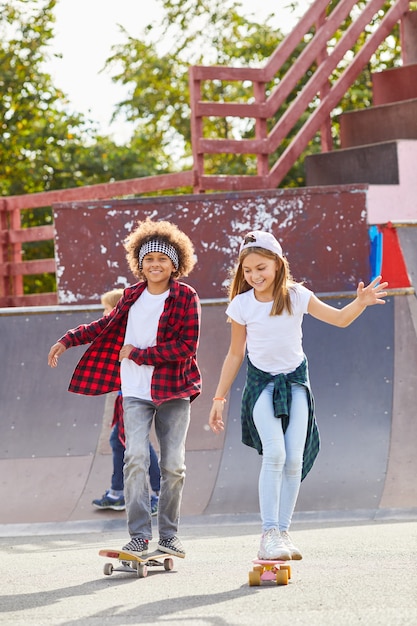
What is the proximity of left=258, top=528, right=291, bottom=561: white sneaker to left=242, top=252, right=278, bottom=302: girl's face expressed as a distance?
3.48 feet

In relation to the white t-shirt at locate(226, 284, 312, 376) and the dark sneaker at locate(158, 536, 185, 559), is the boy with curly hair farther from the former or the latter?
the white t-shirt at locate(226, 284, 312, 376)

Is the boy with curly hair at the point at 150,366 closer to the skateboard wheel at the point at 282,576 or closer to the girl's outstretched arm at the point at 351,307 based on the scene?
the girl's outstretched arm at the point at 351,307

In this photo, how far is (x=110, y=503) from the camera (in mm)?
7488

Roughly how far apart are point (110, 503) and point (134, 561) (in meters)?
2.22

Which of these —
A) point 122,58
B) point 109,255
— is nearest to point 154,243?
point 109,255

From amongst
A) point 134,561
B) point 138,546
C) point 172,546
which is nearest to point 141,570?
point 134,561

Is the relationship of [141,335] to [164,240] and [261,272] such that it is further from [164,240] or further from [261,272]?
[261,272]

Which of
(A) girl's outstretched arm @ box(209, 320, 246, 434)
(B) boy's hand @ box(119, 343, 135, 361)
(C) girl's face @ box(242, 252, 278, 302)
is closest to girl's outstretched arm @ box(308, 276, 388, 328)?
(C) girl's face @ box(242, 252, 278, 302)

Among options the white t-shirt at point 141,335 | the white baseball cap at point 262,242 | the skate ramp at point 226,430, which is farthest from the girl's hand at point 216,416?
the skate ramp at point 226,430

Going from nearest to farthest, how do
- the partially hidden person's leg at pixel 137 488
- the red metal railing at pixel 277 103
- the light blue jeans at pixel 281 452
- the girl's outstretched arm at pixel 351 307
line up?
the light blue jeans at pixel 281 452
the girl's outstretched arm at pixel 351 307
the partially hidden person's leg at pixel 137 488
the red metal railing at pixel 277 103

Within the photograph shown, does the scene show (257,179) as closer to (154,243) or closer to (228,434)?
(228,434)

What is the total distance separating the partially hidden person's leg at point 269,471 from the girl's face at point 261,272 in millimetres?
442

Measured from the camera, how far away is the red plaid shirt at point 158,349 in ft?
18.1

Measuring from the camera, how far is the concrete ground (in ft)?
13.5
